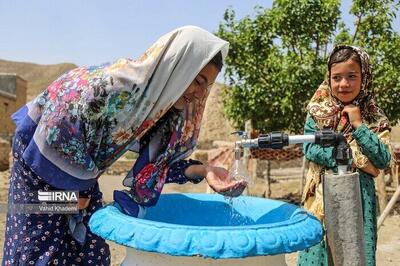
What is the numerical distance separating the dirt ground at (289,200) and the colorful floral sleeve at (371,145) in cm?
243

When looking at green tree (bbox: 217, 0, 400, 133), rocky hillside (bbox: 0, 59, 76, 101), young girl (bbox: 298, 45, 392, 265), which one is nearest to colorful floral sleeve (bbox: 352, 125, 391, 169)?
young girl (bbox: 298, 45, 392, 265)

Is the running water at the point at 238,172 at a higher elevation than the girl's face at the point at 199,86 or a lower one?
lower

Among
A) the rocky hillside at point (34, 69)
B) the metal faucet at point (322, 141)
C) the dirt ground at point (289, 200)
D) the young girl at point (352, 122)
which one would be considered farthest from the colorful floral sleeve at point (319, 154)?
the rocky hillside at point (34, 69)

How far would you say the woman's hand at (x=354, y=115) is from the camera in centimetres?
192

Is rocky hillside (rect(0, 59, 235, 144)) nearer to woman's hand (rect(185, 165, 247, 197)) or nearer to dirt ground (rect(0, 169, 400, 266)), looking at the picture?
dirt ground (rect(0, 169, 400, 266))

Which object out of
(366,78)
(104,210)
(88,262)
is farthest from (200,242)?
(366,78)

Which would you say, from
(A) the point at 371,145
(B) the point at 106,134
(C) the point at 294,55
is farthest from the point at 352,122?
(C) the point at 294,55

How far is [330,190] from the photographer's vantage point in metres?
1.39

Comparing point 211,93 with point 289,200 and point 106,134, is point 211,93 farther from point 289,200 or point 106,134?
point 106,134

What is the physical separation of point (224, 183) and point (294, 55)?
490 cm

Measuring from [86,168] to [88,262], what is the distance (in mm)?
479

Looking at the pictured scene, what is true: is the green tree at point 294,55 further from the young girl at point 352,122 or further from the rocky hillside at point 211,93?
the young girl at point 352,122

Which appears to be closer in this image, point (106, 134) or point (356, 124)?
point (106, 134)

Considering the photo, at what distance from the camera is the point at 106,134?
63.4 inches
